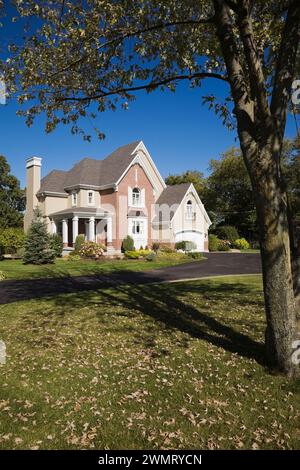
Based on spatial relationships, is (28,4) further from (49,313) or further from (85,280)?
(85,280)

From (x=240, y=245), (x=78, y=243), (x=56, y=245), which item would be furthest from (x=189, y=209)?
(x=56, y=245)

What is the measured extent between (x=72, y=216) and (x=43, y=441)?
91.6ft

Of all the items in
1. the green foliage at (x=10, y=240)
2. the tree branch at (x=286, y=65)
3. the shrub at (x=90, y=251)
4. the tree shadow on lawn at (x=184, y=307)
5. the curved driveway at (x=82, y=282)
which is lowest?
the tree shadow on lawn at (x=184, y=307)

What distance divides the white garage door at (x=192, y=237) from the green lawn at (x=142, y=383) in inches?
1020

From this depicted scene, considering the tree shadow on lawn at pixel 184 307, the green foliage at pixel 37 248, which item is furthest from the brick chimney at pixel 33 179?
the tree shadow on lawn at pixel 184 307

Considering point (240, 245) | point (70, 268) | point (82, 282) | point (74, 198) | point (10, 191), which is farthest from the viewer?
point (10, 191)

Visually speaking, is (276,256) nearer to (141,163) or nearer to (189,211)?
(141,163)

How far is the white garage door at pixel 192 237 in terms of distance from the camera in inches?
1403

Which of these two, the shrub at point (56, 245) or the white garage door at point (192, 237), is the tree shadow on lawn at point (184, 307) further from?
the white garage door at point (192, 237)

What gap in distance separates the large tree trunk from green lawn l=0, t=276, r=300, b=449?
1.93 feet

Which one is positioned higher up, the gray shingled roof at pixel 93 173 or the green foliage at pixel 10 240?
the gray shingled roof at pixel 93 173

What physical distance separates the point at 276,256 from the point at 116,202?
91.5 feet

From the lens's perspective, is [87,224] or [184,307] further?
[87,224]

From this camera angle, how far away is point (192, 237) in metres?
36.9
